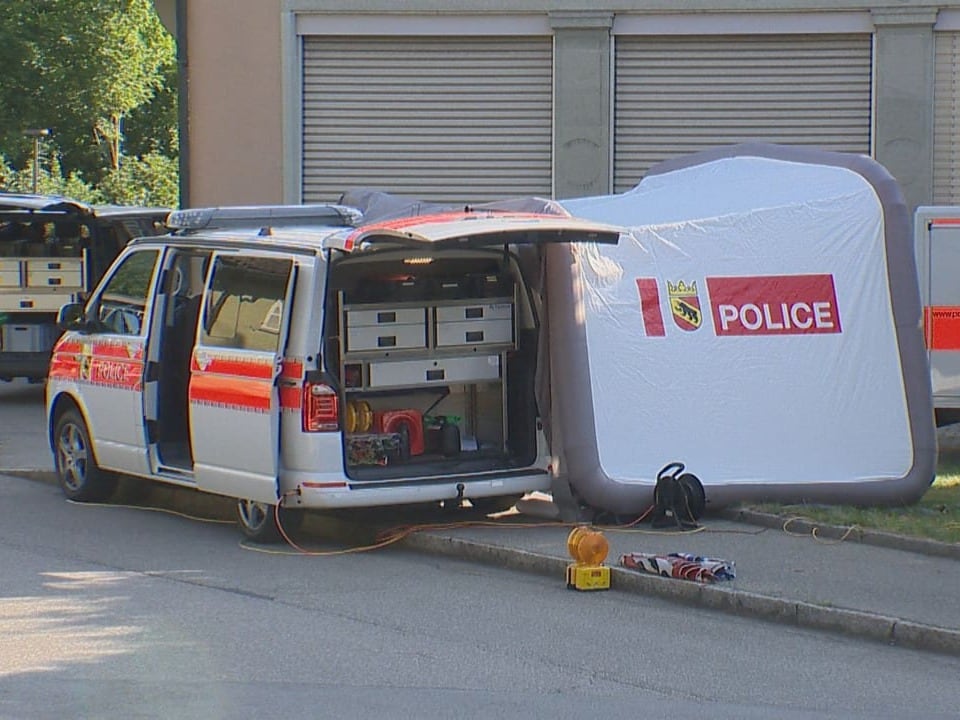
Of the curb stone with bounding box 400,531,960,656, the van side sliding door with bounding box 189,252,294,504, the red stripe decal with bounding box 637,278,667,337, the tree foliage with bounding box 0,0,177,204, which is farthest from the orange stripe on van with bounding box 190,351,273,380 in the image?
the tree foliage with bounding box 0,0,177,204

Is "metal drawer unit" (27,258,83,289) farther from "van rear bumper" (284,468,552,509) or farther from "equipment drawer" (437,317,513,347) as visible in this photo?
"van rear bumper" (284,468,552,509)

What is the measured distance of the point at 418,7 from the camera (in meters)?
19.2

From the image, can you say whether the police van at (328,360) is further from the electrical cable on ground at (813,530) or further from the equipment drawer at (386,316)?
the electrical cable on ground at (813,530)

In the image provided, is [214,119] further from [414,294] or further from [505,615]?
[505,615]

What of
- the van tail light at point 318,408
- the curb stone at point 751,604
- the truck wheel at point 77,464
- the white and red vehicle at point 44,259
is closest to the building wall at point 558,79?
the white and red vehicle at point 44,259

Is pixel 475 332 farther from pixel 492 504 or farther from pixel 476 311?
pixel 492 504

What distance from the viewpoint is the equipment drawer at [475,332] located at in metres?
11.1

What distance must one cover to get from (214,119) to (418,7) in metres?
2.94

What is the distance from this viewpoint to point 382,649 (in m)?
7.86

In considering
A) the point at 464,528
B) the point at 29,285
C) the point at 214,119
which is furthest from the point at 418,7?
the point at 464,528

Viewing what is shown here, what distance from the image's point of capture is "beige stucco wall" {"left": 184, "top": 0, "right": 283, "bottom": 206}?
19.5 metres

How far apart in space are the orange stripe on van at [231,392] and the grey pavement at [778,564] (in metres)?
1.40

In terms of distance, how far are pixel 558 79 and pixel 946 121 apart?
15.3 feet

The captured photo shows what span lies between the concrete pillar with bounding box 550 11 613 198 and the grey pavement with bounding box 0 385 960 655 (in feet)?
27.3
